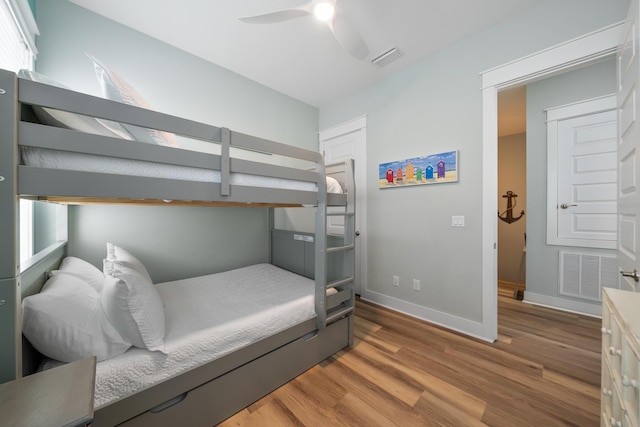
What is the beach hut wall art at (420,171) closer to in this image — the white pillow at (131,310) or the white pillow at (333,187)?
the white pillow at (333,187)

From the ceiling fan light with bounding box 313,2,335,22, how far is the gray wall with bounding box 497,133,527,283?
4223 millimetres

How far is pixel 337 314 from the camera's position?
177 cm

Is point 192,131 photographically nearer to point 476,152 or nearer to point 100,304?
point 100,304

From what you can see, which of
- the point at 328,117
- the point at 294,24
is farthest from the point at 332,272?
the point at 328,117

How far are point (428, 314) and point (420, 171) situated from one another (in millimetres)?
1486

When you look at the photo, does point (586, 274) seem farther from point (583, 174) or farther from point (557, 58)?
point (557, 58)

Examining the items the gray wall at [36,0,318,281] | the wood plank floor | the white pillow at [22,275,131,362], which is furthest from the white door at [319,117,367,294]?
the white pillow at [22,275,131,362]

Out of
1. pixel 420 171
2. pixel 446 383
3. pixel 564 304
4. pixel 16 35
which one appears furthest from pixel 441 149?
pixel 16 35

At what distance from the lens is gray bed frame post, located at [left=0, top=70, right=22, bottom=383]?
704mm

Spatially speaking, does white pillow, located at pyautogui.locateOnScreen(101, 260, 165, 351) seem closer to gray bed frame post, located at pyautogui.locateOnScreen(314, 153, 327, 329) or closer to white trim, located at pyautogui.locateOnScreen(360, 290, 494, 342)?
gray bed frame post, located at pyautogui.locateOnScreen(314, 153, 327, 329)

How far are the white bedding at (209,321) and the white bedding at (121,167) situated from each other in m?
0.78

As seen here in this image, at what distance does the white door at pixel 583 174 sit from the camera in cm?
250

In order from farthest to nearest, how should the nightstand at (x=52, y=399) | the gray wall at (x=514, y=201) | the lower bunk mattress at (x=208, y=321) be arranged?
the gray wall at (x=514, y=201), the lower bunk mattress at (x=208, y=321), the nightstand at (x=52, y=399)

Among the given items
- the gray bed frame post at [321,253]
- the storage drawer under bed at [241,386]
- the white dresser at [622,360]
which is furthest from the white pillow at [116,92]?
the white dresser at [622,360]
